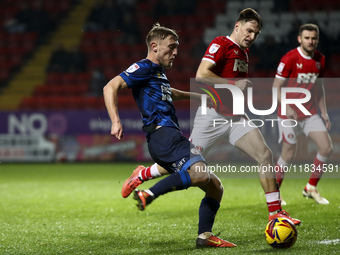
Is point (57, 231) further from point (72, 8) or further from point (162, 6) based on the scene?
point (72, 8)

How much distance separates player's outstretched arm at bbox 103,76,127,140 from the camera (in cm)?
382

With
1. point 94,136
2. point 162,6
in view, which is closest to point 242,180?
point 94,136

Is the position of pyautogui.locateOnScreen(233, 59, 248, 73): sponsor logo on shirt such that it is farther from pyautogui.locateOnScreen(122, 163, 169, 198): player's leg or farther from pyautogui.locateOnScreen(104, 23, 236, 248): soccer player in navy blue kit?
pyautogui.locateOnScreen(122, 163, 169, 198): player's leg

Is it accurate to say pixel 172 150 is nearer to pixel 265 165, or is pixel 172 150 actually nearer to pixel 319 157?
pixel 265 165

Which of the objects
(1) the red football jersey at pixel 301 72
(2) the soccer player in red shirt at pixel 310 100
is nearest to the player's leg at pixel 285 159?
(2) the soccer player in red shirt at pixel 310 100

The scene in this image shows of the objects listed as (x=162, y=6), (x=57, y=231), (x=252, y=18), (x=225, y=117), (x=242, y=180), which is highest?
(x=162, y=6)

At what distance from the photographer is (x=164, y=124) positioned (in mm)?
4211

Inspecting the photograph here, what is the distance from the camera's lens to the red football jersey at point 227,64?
5.08m

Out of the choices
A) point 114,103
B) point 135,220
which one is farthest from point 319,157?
point 114,103

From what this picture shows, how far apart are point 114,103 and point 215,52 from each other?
142cm

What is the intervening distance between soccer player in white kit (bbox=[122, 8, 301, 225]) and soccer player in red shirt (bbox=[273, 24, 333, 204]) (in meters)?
1.75

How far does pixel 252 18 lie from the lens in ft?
16.4

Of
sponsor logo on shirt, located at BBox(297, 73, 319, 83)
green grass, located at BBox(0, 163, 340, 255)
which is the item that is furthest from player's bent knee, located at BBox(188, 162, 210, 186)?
sponsor logo on shirt, located at BBox(297, 73, 319, 83)

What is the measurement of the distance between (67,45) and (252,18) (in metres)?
14.3
